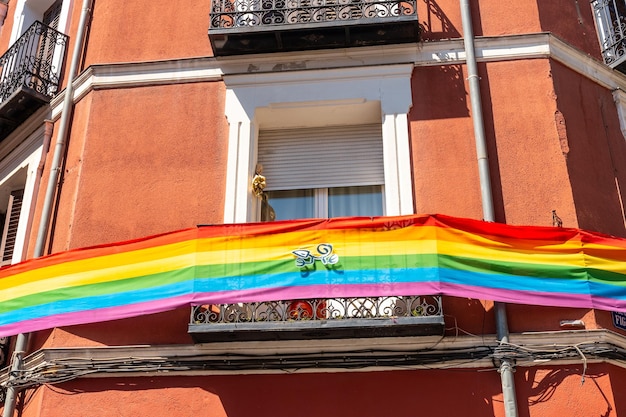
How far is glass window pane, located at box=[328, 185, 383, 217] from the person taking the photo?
10297 mm

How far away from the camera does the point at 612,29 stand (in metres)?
11.5

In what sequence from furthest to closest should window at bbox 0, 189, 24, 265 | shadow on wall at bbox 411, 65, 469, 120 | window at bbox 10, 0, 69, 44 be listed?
window at bbox 10, 0, 69, 44 → window at bbox 0, 189, 24, 265 → shadow on wall at bbox 411, 65, 469, 120

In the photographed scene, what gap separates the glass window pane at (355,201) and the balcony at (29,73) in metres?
4.62

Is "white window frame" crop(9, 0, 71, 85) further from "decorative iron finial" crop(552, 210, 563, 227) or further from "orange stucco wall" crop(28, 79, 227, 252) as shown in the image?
"decorative iron finial" crop(552, 210, 563, 227)

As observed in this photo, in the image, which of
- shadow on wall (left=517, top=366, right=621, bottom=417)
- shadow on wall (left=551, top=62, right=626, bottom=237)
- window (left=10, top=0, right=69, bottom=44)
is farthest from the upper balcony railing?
window (left=10, top=0, right=69, bottom=44)

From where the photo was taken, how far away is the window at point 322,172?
10.4m

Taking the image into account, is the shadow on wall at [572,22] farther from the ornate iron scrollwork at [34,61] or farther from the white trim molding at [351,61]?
the ornate iron scrollwork at [34,61]

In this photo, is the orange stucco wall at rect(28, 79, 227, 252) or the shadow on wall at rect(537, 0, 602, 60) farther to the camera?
the shadow on wall at rect(537, 0, 602, 60)

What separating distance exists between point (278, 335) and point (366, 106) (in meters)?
3.55

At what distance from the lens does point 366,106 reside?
415 inches

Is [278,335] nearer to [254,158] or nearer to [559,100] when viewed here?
[254,158]

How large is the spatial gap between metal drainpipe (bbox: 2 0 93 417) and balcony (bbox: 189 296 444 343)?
2297 millimetres

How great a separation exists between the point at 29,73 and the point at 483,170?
6966mm

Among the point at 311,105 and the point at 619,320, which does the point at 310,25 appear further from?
the point at 619,320
